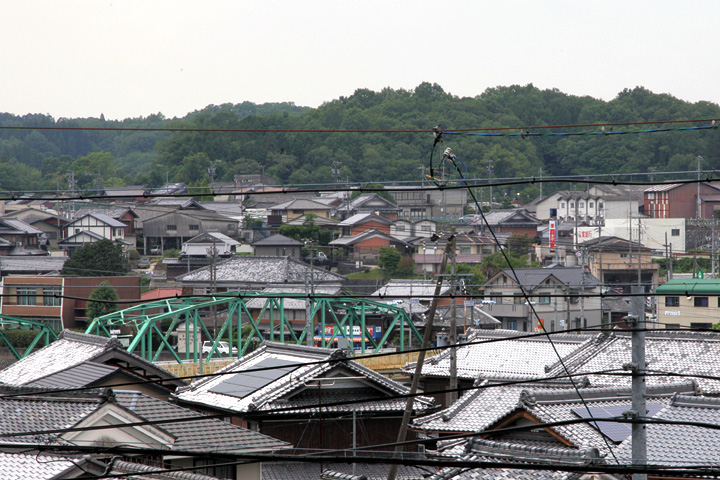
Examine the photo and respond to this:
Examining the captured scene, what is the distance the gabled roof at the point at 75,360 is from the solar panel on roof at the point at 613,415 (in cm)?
592

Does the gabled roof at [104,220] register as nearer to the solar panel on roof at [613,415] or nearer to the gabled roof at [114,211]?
the gabled roof at [114,211]

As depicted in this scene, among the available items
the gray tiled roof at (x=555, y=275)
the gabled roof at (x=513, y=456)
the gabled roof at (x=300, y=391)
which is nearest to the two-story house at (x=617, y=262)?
the gray tiled roof at (x=555, y=275)

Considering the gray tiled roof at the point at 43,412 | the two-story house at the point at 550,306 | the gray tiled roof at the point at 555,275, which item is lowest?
the two-story house at the point at 550,306

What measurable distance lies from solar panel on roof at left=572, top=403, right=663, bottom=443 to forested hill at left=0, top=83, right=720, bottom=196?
31.7 meters

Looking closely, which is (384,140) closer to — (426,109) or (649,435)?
(426,109)

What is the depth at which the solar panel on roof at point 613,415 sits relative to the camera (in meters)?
7.15

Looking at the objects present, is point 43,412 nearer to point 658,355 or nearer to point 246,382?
point 246,382

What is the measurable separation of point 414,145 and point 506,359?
30345mm

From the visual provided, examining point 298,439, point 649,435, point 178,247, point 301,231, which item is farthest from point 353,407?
point 178,247

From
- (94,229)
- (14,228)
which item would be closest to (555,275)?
(94,229)

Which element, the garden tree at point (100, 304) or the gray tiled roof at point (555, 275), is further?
the gray tiled roof at point (555, 275)

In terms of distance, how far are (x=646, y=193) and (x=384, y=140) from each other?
1547 centimetres

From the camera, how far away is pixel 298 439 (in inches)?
398

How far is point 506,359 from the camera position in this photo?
51.1 ft
